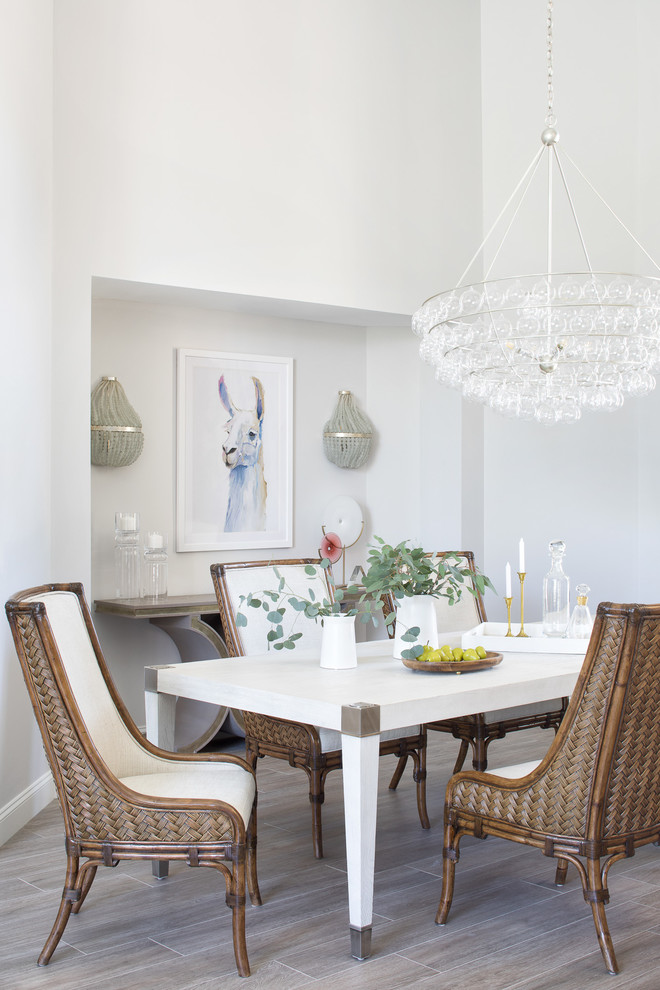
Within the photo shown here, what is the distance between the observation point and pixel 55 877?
3.10m

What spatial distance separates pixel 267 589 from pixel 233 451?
1.78 meters

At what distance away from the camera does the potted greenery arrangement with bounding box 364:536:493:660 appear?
3.01m

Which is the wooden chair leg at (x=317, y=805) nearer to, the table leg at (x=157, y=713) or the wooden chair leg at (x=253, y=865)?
the wooden chair leg at (x=253, y=865)

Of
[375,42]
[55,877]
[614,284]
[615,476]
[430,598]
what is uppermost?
[375,42]

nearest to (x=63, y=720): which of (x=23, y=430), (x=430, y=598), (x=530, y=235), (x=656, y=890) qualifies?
(x=430, y=598)

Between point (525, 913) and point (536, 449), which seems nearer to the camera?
point (525, 913)

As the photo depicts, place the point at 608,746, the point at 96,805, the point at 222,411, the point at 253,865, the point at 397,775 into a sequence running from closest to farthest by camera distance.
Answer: the point at 608,746 < the point at 96,805 < the point at 253,865 < the point at 397,775 < the point at 222,411

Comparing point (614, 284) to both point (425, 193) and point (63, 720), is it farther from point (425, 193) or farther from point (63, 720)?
point (63, 720)

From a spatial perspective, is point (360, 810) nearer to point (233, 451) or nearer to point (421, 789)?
point (421, 789)

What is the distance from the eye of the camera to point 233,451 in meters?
5.20

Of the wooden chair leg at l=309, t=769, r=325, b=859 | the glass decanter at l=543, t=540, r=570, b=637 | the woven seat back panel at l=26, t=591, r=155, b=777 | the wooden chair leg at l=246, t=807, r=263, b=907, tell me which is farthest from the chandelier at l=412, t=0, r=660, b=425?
the wooden chair leg at l=246, t=807, r=263, b=907

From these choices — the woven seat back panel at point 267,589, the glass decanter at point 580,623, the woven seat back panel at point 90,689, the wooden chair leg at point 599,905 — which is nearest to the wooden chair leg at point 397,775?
the woven seat back panel at point 267,589

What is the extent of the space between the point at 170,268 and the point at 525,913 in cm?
298

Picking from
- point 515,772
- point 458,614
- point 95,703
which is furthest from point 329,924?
point 458,614
